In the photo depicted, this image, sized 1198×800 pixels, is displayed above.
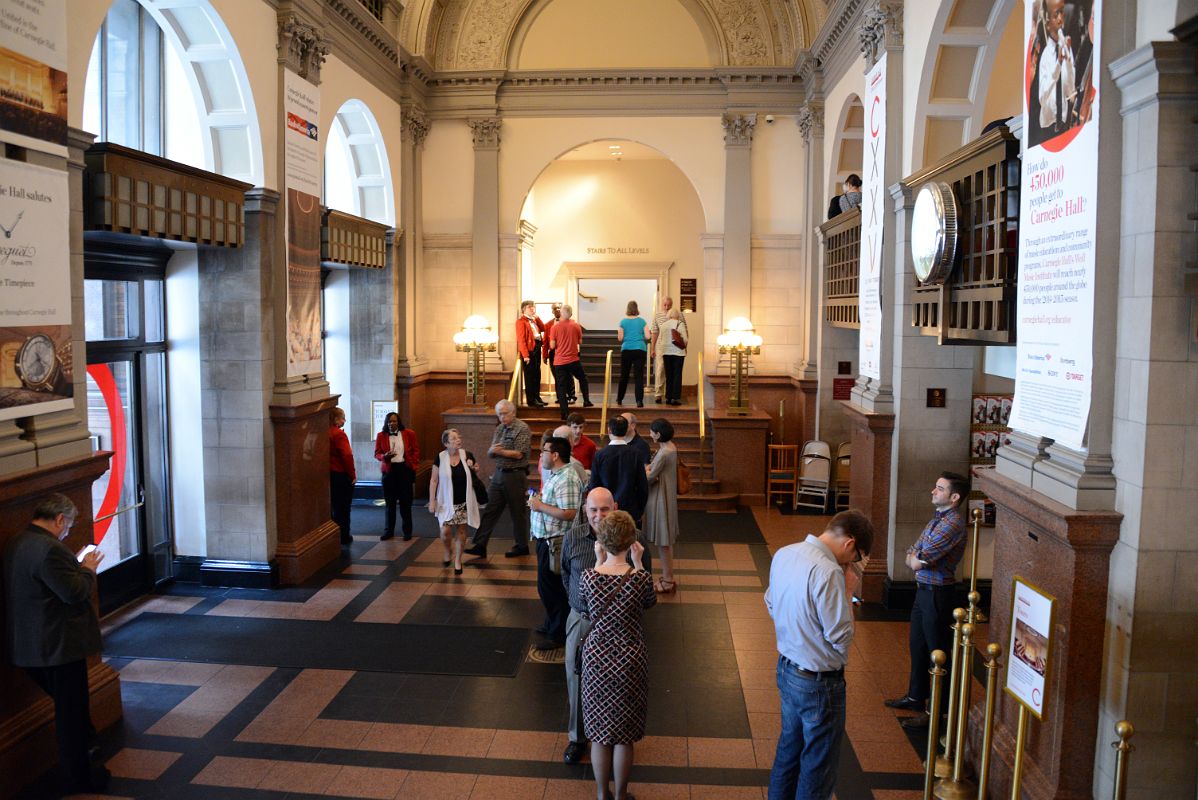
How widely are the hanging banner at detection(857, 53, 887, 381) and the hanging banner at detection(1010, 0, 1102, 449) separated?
3657 millimetres

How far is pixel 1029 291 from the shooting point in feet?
17.1

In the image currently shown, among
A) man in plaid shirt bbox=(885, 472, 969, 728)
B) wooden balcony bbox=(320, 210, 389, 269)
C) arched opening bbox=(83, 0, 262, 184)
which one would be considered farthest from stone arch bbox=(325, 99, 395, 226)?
man in plaid shirt bbox=(885, 472, 969, 728)

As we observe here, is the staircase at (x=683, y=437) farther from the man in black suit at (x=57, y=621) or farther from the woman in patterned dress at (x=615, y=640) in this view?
the man in black suit at (x=57, y=621)

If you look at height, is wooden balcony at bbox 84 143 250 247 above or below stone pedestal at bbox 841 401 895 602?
above

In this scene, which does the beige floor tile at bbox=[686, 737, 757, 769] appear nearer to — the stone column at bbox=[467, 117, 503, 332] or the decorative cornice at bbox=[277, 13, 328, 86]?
the decorative cornice at bbox=[277, 13, 328, 86]

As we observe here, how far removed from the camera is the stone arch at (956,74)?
775 cm

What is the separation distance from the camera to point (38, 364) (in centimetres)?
579

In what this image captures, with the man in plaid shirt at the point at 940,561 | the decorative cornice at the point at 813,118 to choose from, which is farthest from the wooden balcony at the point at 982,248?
the decorative cornice at the point at 813,118

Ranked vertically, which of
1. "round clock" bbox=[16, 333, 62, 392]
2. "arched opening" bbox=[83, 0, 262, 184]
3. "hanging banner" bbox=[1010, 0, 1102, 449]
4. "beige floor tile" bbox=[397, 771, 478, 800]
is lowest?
"beige floor tile" bbox=[397, 771, 478, 800]

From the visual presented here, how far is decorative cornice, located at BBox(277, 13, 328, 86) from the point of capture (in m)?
9.52

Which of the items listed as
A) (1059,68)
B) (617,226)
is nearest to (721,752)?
(1059,68)

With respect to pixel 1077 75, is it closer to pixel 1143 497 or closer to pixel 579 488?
pixel 1143 497

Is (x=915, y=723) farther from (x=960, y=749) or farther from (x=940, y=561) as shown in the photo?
(x=960, y=749)

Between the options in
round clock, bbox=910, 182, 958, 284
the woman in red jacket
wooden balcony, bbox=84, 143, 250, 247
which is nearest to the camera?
round clock, bbox=910, 182, 958, 284
